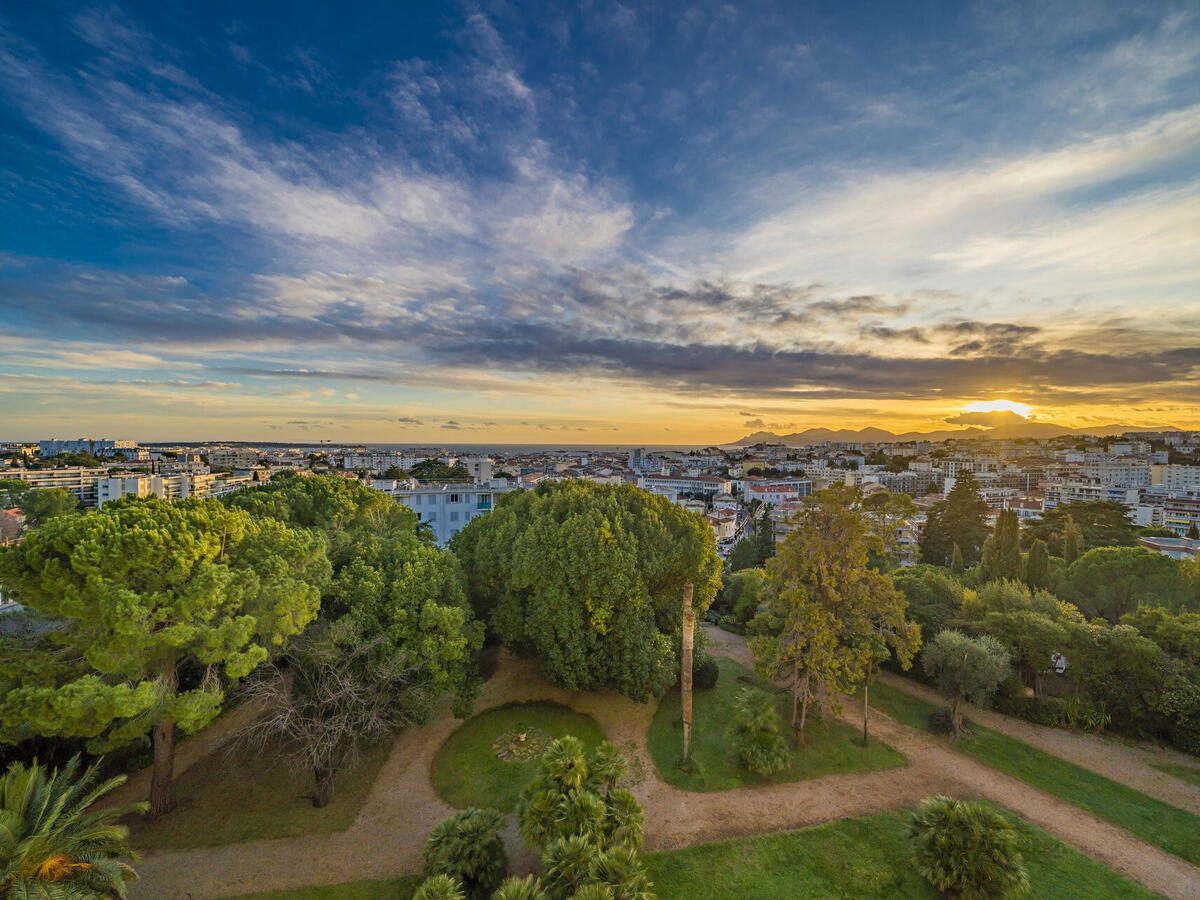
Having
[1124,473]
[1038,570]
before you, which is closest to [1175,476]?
[1124,473]

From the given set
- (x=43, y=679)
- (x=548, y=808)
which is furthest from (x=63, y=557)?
(x=548, y=808)

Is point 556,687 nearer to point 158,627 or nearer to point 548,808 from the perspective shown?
point 548,808

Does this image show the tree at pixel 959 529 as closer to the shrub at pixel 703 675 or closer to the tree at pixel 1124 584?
the tree at pixel 1124 584

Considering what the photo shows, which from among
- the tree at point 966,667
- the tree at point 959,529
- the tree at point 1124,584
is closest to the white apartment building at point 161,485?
the tree at point 966,667

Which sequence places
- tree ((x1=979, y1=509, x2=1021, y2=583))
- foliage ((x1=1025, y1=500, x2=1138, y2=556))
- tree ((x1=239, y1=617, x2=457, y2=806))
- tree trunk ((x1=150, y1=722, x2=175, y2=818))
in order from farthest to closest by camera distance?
foliage ((x1=1025, y1=500, x2=1138, y2=556)) < tree ((x1=979, y1=509, x2=1021, y2=583)) < tree ((x1=239, y1=617, x2=457, y2=806)) < tree trunk ((x1=150, y1=722, x2=175, y2=818))

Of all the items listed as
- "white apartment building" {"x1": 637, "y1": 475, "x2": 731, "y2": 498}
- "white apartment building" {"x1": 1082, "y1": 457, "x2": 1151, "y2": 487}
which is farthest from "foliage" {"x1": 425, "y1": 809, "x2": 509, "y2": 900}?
"white apartment building" {"x1": 1082, "y1": 457, "x2": 1151, "y2": 487}

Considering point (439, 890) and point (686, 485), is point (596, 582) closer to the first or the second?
point (439, 890)

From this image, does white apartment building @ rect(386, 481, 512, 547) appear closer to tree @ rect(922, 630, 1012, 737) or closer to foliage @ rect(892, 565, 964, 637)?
foliage @ rect(892, 565, 964, 637)
